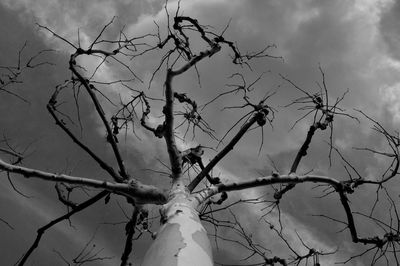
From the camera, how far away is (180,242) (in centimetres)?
362

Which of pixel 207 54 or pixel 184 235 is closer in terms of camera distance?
pixel 184 235

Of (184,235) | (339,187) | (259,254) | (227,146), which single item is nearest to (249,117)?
(227,146)

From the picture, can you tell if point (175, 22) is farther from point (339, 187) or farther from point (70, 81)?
point (339, 187)

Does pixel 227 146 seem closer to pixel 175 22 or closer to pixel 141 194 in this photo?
pixel 141 194

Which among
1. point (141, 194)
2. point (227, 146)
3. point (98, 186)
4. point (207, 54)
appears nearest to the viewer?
point (98, 186)

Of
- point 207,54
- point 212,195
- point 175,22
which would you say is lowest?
point 212,195

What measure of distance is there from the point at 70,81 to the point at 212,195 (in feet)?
8.73

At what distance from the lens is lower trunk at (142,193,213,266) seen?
3.42 metres

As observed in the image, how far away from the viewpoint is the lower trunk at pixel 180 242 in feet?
11.2

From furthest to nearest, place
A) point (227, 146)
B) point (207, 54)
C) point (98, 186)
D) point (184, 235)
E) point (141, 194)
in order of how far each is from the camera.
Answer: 1. point (207, 54)
2. point (227, 146)
3. point (141, 194)
4. point (98, 186)
5. point (184, 235)

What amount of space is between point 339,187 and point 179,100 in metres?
2.48

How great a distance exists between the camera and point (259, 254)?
6074 millimetres

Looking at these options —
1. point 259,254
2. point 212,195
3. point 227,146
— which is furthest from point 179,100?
point 259,254

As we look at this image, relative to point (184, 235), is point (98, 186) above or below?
above
